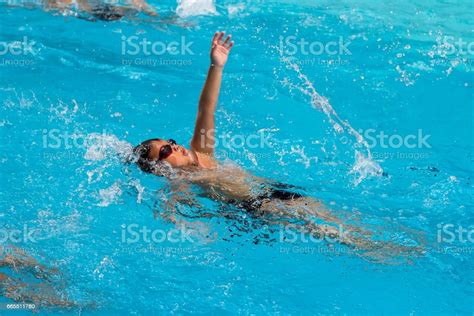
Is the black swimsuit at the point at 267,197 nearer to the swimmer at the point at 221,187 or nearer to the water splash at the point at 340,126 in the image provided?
the swimmer at the point at 221,187

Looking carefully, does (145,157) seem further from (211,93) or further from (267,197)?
(267,197)

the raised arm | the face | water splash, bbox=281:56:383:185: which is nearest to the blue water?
water splash, bbox=281:56:383:185

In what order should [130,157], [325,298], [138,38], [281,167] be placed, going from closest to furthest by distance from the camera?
1. [325,298]
2. [130,157]
3. [281,167]
4. [138,38]

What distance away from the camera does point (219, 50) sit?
6062 mm

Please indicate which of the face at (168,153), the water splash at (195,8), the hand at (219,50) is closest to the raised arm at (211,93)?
the hand at (219,50)

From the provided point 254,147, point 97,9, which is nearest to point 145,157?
point 254,147

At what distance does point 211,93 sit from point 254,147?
1.65m

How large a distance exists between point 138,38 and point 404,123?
13.1 ft

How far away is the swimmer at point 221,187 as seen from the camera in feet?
19.2

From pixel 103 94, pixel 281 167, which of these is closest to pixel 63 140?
pixel 103 94

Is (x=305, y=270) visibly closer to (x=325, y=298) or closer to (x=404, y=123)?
(x=325, y=298)

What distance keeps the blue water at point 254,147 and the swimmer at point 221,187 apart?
0.17m

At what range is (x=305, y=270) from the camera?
19.7 ft

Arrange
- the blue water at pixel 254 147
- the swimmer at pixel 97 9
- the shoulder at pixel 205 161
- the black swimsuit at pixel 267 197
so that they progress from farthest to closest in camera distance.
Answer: the swimmer at pixel 97 9 → the shoulder at pixel 205 161 → the black swimsuit at pixel 267 197 → the blue water at pixel 254 147
